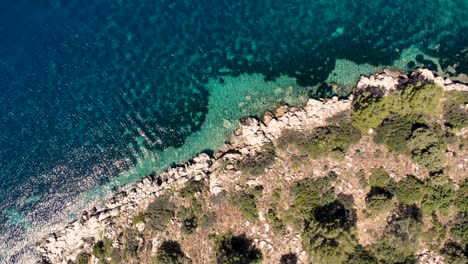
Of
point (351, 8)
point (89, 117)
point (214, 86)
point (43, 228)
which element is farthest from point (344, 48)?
point (43, 228)

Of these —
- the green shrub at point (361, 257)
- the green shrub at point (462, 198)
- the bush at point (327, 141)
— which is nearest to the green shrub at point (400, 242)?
Answer: the green shrub at point (361, 257)

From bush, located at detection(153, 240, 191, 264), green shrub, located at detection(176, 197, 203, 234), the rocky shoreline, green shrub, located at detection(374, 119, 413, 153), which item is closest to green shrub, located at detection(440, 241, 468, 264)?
green shrub, located at detection(374, 119, 413, 153)

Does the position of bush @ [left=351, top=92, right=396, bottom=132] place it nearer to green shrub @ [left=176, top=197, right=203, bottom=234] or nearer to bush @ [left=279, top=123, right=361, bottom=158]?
bush @ [left=279, top=123, right=361, bottom=158]

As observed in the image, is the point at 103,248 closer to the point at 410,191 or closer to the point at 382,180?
the point at 382,180

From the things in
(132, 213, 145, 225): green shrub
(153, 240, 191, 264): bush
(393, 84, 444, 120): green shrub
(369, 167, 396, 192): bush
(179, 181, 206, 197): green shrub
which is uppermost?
(393, 84, 444, 120): green shrub

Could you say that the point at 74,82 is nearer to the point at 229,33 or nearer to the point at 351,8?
the point at 229,33

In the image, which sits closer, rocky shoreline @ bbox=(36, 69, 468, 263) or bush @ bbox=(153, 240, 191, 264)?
bush @ bbox=(153, 240, 191, 264)

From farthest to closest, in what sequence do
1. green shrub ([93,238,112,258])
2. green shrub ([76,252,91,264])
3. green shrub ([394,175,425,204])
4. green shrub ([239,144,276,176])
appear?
1. green shrub ([76,252,91,264])
2. green shrub ([93,238,112,258])
3. green shrub ([239,144,276,176])
4. green shrub ([394,175,425,204])
